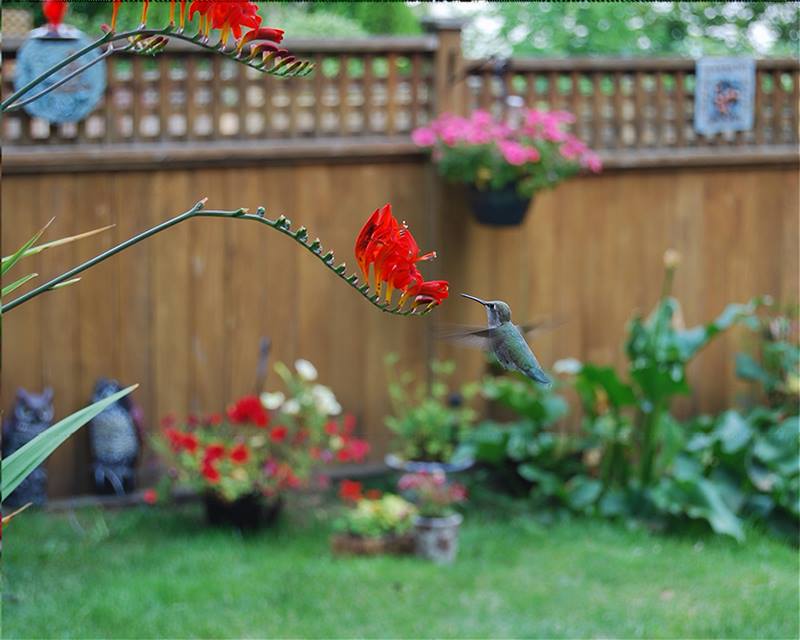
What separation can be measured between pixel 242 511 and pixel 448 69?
2288 mm

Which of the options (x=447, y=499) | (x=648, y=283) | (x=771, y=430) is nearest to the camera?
(x=447, y=499)

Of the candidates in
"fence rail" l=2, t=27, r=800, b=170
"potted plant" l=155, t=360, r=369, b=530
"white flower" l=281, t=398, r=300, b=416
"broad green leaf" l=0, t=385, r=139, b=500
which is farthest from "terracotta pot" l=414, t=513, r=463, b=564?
"broad green leaf" l=0, t=385, r=139, b=500

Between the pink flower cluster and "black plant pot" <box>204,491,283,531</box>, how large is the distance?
5.69 ft

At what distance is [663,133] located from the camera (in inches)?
229

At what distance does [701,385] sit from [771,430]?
1.20 metres

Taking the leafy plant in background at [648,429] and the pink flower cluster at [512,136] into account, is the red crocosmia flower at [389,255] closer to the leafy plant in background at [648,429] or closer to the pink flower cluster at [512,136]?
the leafy plant in background at [648,429]

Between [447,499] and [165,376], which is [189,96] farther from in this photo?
[447,499]

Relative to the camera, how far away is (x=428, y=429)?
4930 mm

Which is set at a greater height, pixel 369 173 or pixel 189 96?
pixel 189 96

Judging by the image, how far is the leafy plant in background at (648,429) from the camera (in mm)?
4586

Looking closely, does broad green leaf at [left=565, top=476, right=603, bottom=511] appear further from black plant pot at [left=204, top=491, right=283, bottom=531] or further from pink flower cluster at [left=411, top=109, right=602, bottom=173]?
pink flower cluster at [left=411, top=109, right=602, bottom=173]

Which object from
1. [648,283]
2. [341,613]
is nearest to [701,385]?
[648,283]

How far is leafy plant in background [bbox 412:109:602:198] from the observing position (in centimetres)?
491

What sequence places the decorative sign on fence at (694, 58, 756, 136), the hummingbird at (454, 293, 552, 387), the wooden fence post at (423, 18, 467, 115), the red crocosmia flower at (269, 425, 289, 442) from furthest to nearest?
the decorative sign on fence at (694, 58, 756, 136) < the wooden fence post at (423, 18, 467, 115) < the red crocosmia flower at (269, 425, 289, 442) < the hummingbird at (454, 293, 552, 387)
